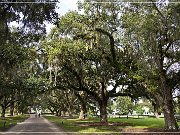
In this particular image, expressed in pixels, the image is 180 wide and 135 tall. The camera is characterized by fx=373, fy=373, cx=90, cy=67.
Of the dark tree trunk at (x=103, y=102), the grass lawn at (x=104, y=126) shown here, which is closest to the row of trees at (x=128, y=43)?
the grass lawn at (x=104, y=126)

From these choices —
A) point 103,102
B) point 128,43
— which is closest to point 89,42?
point 128,43

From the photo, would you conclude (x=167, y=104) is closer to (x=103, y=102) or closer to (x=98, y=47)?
(x=98, y=47)

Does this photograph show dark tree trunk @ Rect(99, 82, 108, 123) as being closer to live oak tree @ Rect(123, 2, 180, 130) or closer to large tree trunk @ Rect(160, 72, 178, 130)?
live oak tree @ Rect(123, 2, 180, 130)

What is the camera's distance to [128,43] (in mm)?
26094

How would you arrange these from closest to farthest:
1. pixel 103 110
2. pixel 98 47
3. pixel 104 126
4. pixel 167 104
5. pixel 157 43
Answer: pixel 157 43, pixel 167 104, pixel 98 47, pixel 104 126, pixel 103 110

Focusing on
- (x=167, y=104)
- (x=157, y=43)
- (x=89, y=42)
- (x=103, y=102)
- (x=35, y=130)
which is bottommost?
(x=35, y=130)

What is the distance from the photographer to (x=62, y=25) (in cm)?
3148

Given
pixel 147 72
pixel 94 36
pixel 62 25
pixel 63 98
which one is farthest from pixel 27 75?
pixel 63 98

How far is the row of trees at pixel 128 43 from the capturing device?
76.5 feet

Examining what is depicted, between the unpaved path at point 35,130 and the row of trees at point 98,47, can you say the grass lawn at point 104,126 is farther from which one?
the row of trees at point 98,47

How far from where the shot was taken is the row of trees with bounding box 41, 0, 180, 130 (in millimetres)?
23320

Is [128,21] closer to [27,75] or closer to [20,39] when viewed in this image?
[20,39]

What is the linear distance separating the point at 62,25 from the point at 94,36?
11.2 ft

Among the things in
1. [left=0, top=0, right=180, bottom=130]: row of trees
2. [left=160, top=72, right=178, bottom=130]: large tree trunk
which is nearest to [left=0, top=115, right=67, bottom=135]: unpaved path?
[left=0, top=0, right=180, bottom=130]: row of trees
